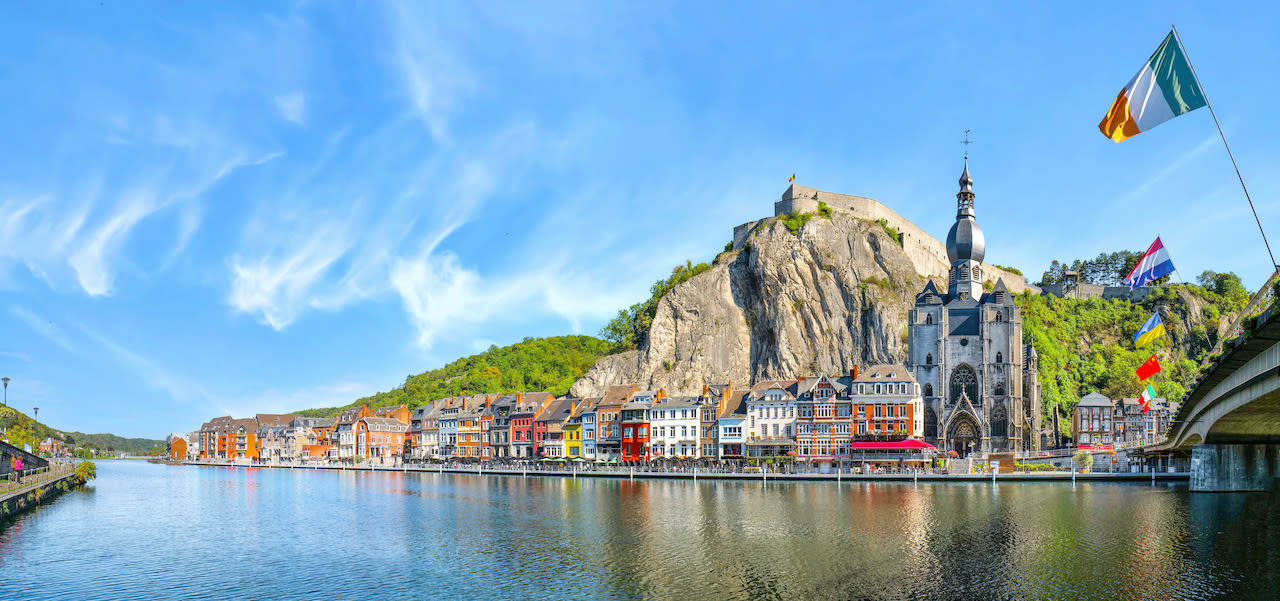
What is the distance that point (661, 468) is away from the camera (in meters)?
85.9

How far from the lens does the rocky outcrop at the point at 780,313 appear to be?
113 metres

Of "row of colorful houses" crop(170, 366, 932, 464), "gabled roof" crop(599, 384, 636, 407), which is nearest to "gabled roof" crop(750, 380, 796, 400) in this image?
"row of colorful houses" crop(170, 366, 932, 464)

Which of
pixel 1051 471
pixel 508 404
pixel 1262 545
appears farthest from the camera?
pixel 508 404

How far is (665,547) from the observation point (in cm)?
3594

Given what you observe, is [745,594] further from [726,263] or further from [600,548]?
[726,263]

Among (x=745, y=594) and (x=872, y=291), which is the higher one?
(x=872, y=291)

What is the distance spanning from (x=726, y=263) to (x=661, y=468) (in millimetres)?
47442

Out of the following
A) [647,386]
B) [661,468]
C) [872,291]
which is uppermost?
[872,291]

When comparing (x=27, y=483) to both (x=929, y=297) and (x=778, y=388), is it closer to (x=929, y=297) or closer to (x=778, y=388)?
(x=778, y=388)

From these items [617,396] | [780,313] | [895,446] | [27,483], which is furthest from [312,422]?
[895,446]

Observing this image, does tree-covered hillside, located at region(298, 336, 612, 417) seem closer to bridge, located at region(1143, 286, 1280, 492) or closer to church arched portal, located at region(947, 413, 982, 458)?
church arched portal, located at region(947, 413, 982, 458)

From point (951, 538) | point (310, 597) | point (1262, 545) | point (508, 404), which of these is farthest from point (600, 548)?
point (508, 404)

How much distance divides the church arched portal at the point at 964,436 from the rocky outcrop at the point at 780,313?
60.7ft

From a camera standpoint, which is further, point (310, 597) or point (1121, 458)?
point (1121, 458)
